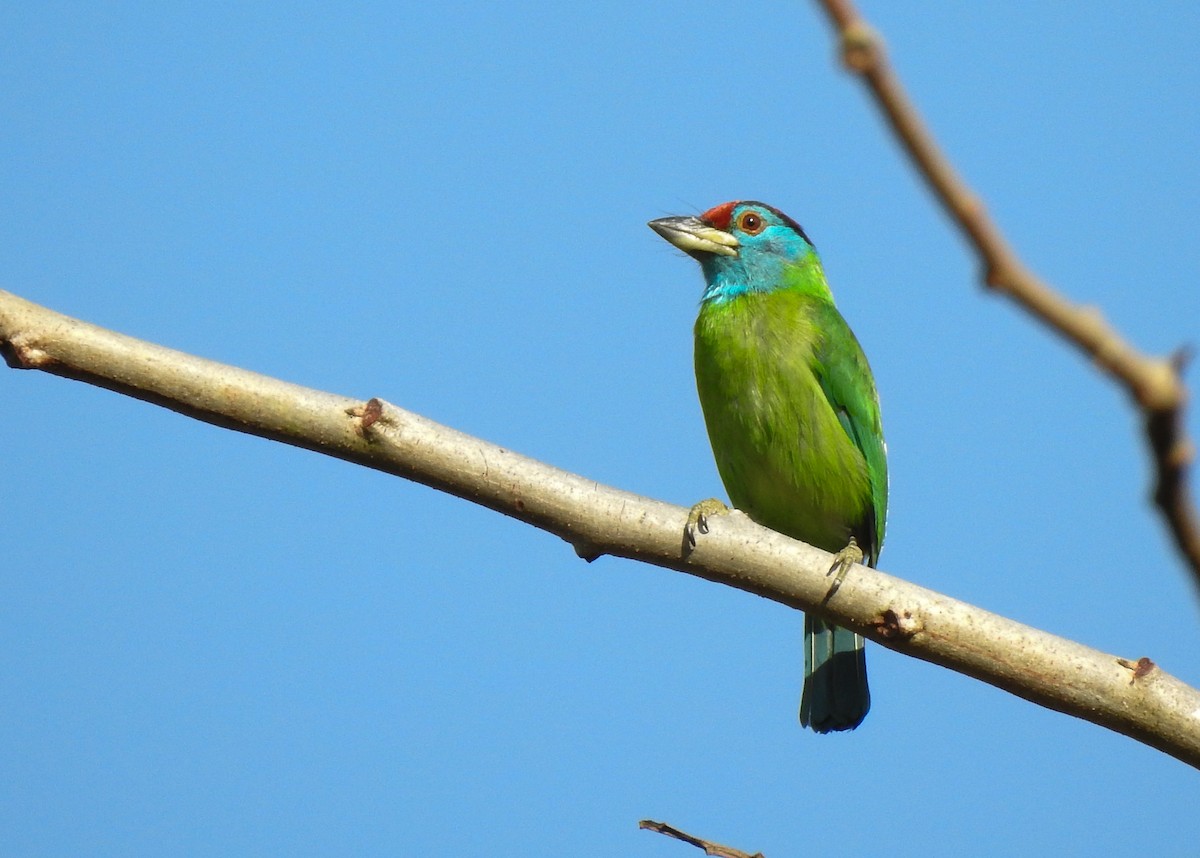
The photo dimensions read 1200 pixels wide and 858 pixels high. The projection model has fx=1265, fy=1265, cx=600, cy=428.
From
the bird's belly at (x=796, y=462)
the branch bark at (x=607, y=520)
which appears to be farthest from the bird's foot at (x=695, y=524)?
the bird's belly at (x=796, y=462)

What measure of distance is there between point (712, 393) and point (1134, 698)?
9.40 feet

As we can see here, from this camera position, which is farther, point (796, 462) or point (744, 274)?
point (744, 274)

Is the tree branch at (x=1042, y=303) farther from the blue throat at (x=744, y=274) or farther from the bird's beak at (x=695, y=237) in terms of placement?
the bird's beak at (x=695, y=237)

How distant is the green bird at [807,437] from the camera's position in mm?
5262

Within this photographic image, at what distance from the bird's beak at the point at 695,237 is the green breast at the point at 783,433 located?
0.56m

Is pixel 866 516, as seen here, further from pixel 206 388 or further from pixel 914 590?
pixel 206 388

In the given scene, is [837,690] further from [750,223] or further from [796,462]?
[750,223]

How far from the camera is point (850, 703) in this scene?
17.3ft

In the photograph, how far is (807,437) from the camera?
5238 millimetres

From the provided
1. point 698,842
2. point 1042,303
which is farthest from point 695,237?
point 1042,303

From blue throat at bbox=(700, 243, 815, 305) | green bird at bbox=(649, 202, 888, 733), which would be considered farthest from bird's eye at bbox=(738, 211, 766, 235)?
green bird at bbox=(649, 202, 888, 733)

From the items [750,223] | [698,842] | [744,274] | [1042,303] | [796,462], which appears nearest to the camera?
[1042,303]

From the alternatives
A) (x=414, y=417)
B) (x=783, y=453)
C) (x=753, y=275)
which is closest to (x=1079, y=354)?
(x=414, y=417)

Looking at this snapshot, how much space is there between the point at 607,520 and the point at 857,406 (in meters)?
2.67
